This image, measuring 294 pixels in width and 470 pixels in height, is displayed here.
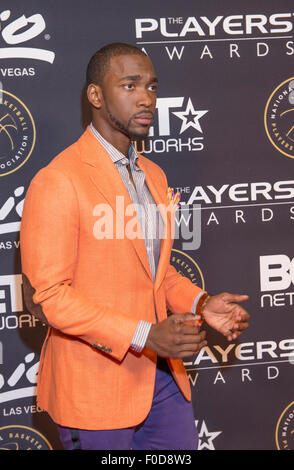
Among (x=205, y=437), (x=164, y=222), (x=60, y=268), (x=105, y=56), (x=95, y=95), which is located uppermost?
(x=105, y=56)

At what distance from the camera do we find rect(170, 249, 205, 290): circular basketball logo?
2.72 metres

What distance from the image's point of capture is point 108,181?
1804mm

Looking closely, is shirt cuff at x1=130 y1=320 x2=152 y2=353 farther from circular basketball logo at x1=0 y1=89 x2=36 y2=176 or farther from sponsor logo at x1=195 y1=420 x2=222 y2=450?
sponsor logo at x1=195 y1=420 x2=222 y2=450

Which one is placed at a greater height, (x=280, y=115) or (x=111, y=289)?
(x=280, y=115)

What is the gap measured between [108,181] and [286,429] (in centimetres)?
193

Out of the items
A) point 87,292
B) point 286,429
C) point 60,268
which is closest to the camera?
point 60,268

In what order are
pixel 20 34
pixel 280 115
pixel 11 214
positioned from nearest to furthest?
pixel 20 34
pixel 11 214
pixel 280 115

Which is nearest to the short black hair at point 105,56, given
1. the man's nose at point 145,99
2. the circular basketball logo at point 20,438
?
the man's nose at point 145,99

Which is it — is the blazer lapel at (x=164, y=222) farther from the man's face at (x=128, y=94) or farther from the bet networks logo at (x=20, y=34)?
the bet networks logo at (x=20, y=34)

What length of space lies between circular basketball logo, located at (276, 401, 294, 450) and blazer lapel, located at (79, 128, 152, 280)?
1.56m

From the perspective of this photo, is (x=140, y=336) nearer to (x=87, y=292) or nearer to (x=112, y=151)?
(x=87, y=292)

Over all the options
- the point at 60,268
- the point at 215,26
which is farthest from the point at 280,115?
the point at 60,268

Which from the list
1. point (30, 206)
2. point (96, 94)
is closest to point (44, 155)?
point (96, 94)

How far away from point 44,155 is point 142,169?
2.38ft
